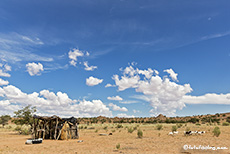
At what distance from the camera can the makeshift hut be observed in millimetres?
22730

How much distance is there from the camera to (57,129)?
75.9ft

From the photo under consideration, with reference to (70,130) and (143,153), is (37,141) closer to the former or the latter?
(70,130)

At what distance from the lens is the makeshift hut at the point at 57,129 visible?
22730 millimetres

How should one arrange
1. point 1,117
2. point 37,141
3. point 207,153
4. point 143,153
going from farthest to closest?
point 1,117
point 37,141
point 143,153
point 207,153

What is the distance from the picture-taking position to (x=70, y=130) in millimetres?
23547

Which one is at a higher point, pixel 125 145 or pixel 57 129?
pixel 57 129

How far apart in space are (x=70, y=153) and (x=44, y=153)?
6.49ft

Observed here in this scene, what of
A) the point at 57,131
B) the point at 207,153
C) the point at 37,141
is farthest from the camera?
the point at 57,131

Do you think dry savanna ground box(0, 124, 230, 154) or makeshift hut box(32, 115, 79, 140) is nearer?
dry savanna ground box(0, 124, 230, 154)

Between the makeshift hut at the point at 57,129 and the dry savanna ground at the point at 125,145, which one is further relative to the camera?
the makeshift hut at the point at 57,129

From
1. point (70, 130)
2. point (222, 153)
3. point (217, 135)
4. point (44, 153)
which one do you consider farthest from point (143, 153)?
point (70, 130)

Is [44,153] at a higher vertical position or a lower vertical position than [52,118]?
lower

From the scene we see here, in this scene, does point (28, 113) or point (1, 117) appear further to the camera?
point (1, 117)

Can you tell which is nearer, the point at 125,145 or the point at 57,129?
the point at 125,145
